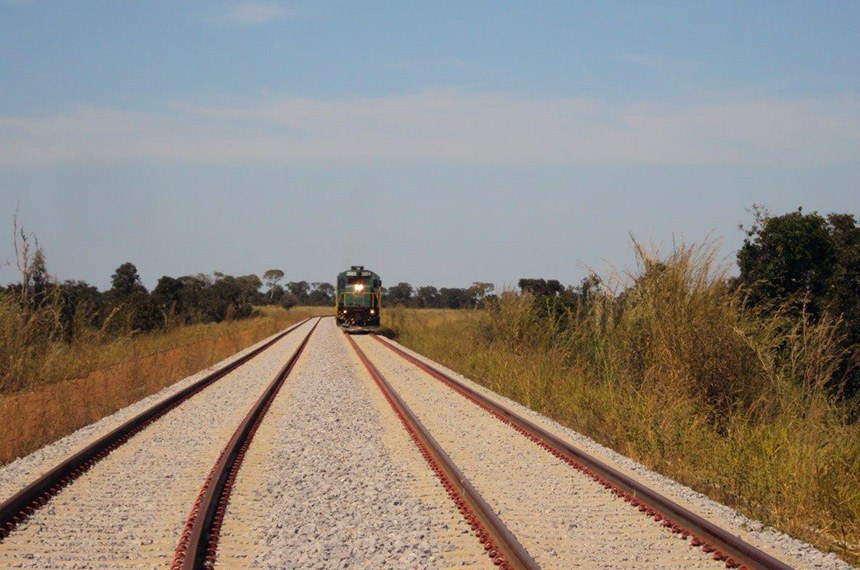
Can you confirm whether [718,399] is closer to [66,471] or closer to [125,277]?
[66,471]

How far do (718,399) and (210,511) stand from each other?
21.5 ft

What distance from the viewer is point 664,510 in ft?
23.2

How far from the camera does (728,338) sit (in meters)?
10.8

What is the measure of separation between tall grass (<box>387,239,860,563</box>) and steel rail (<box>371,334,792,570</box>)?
2.80ft

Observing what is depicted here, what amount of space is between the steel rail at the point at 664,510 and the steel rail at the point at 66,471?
16.0ft

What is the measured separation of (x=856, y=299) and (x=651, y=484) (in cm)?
1379

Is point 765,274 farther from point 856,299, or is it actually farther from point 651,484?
point 651,484

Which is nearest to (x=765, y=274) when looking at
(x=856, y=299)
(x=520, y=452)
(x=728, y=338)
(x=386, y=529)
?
(x=856, y=299)

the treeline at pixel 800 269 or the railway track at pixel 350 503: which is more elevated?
the treeline at pixel 800 269

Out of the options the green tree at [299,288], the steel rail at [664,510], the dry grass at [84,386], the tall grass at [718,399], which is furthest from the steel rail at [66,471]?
the green tree at [299,288]

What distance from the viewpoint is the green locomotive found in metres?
43.2

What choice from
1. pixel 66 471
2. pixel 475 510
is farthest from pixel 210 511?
pixel 66 471

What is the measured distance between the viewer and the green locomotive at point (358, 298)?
142 ft

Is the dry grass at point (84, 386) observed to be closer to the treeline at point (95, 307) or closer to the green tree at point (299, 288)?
the treeline at point (95, 307)
